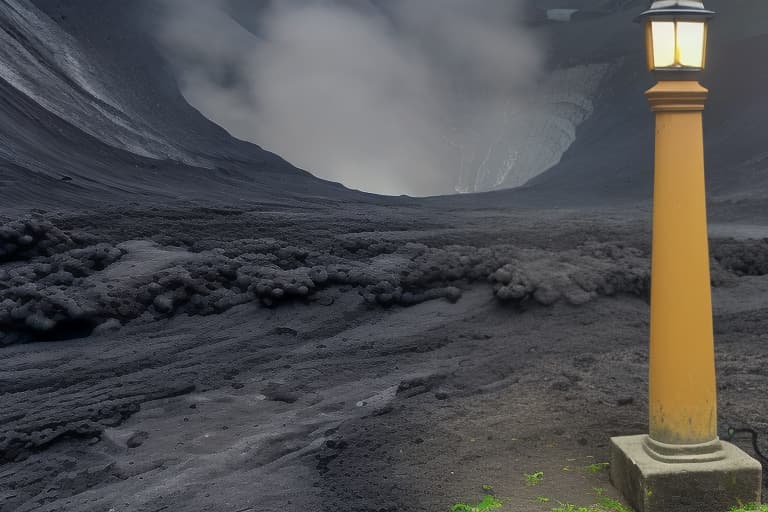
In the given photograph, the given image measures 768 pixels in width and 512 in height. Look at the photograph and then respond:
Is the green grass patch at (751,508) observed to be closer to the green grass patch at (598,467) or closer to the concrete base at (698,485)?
the concrete base at (698,485)

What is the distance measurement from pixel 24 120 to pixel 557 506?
13.7 meters

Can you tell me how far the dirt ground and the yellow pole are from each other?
2.45 feet

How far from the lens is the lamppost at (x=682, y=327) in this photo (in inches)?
147

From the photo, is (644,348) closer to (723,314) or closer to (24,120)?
(723,314)

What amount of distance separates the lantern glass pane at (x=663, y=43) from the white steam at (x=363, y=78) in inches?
894

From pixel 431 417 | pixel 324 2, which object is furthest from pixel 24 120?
pixel 324 2

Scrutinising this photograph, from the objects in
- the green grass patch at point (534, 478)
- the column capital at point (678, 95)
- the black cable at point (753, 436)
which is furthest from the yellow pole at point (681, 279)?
the black cable at point (753, 436)

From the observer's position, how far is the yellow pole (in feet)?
12.4

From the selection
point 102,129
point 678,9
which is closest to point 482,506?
point 678,9

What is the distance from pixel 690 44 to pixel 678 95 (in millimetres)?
254

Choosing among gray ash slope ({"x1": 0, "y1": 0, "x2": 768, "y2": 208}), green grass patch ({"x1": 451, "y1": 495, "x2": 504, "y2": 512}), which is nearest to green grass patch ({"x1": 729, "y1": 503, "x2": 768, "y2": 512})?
green grass patch ({"x1": 451, "y1": 495, "x2": 504, "y2": 512})

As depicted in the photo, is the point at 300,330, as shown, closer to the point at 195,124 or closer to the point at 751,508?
the point at 751,508

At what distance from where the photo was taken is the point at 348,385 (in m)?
6.64

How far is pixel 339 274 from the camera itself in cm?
904
